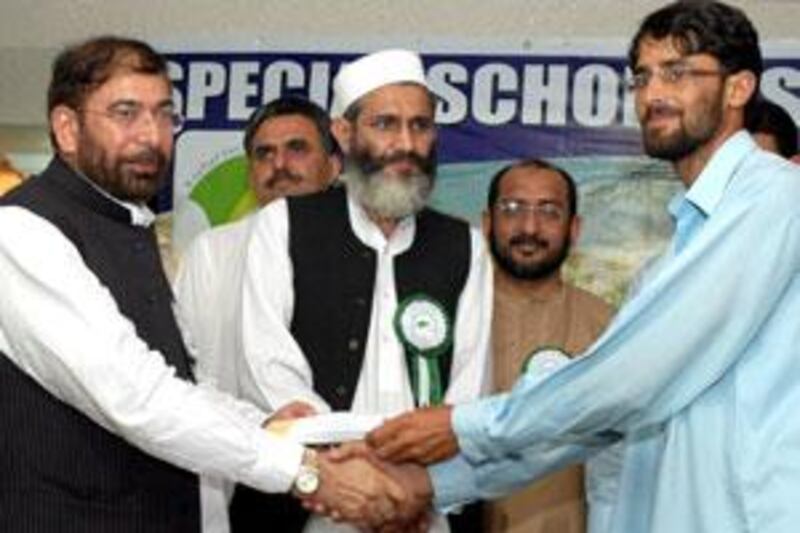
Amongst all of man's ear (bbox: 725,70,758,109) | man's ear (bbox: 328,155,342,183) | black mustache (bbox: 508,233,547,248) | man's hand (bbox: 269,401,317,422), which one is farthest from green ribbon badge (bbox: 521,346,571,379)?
man's ear (bbox: 725,70,758,109)

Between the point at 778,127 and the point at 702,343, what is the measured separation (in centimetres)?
190

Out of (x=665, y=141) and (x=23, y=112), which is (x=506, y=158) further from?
(x=665, y=141)

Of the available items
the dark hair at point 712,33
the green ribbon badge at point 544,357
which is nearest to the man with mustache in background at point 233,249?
the green ribbon badge at point 544,357

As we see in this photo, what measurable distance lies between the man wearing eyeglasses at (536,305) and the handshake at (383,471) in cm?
64

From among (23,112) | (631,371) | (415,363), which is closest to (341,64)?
(23,112)

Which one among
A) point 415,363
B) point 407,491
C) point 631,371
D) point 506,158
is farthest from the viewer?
point 506,158

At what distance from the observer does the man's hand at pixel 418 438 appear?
2.66 metres

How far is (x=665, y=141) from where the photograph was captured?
2.40m

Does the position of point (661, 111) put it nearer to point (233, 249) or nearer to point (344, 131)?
point (344, 131)

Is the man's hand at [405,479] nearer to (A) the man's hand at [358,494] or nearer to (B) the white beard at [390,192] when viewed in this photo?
(A) the man's hand at [358,494]

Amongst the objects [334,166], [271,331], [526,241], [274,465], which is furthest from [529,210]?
[274,465]

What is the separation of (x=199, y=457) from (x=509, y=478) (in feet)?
2.17

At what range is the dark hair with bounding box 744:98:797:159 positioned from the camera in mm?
3788

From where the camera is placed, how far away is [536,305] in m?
3.68
